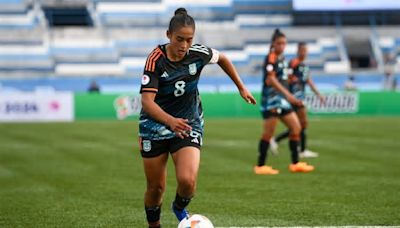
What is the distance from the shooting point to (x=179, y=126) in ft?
22.3

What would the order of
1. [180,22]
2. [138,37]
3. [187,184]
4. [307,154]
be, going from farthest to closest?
[138,37] → [307,154] → [187,184] → [180,22]

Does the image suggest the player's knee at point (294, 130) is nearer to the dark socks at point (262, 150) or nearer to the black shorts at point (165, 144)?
the dark socks at point (262, 150)

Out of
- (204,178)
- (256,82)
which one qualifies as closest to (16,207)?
(204,178)

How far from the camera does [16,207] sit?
1009 cm

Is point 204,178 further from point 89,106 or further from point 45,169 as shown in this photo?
point 89,106

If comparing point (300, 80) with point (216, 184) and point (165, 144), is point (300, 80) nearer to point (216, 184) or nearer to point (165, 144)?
point (216, 184)

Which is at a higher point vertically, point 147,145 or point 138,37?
point 147,145

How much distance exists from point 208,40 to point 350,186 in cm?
3438

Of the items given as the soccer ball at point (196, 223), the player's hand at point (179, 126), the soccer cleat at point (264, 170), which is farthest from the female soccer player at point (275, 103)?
the player's hand at point (179, 126)

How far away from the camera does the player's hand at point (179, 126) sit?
22.3 ft

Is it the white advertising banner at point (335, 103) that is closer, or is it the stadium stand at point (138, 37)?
the white advertising banner at point (335, 103)

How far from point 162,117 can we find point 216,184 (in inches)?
222

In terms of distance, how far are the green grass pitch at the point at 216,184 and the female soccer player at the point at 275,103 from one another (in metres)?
0.37

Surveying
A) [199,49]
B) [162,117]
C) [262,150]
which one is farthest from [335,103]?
[162,117]
